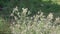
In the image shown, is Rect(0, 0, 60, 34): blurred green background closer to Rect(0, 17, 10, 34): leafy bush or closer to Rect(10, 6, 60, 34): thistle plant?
Rect(0, 17, 10, 34): leafy bush

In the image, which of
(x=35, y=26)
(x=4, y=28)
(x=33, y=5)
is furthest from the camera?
(x=33, y=5)

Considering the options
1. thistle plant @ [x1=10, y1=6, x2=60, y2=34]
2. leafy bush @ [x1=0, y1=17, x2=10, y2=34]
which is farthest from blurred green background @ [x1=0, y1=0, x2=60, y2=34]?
thistle plant @ [x1=10, y1=6, x2=60, y2=34]

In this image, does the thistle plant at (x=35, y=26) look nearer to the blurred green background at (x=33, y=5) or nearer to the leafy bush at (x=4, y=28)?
the leafy bush at (x=4, y=28)

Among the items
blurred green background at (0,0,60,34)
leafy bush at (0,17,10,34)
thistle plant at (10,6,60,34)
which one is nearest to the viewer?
thistle plant at (10,6,60,34)

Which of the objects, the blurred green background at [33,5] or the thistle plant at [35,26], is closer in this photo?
the thistle plant at [35,26]


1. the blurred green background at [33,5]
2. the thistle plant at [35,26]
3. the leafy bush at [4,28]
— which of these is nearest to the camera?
the thistle plant at [35,26]

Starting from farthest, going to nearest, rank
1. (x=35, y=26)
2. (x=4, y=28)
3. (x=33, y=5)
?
(x=33, y=5) < (x=4, y=28) < (x=35, y=26)

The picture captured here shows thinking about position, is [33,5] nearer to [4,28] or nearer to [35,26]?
[4,28]

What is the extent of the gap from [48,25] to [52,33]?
0.53 feet

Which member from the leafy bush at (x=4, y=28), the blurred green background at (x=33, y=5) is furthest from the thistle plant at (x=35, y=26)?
the blurred green background at (x=33, y=5)

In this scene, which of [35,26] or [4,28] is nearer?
[35,26]

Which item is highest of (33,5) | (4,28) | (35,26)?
(33,5)

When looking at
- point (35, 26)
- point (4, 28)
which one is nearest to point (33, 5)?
point (4, 28)

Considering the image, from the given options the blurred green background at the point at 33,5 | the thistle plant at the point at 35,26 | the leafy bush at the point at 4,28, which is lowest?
the thistle plant at the point at 35,26
